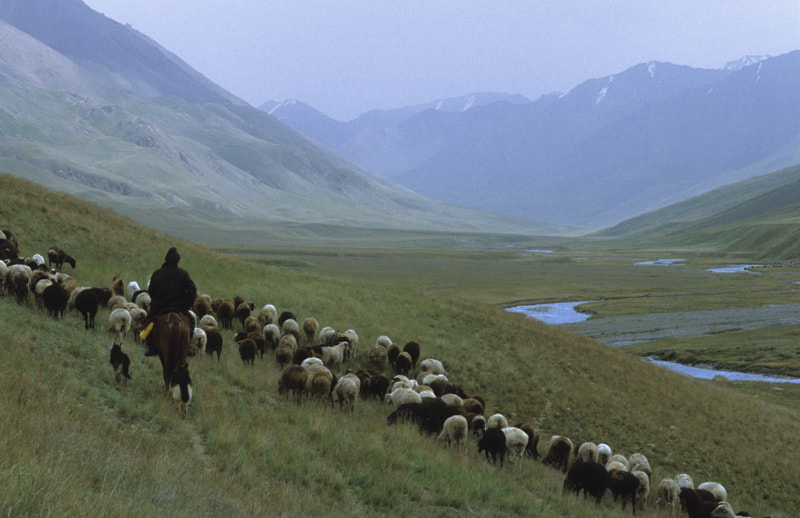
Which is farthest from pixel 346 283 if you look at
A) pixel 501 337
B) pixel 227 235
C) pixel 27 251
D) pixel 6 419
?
pixel 227 235

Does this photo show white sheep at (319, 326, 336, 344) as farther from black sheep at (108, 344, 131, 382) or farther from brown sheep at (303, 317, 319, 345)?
black sheep at (108, 344, 131, 382)

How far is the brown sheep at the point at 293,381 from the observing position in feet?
45.6

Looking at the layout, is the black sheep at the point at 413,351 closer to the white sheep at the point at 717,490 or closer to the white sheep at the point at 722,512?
the white sheep at the point at 717,490

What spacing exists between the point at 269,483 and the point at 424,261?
11777 centimetres

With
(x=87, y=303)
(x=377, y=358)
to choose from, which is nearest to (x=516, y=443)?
(x=377, y=358)

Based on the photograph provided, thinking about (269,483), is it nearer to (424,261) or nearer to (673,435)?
(673,435)

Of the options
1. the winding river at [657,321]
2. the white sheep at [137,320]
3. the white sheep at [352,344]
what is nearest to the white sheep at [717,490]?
the white sheep at [352,344]

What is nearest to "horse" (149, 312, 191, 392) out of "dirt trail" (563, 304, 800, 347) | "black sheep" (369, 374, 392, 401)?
"black sheep" (369, 374, 392, 401)

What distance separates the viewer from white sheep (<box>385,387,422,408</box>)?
15241 millimetres

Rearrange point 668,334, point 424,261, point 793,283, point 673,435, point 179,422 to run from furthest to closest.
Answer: point 424,261 < point 793,283 < point 668,334 < point 673,435 < point 179,422

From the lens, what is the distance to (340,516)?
25.6 feet

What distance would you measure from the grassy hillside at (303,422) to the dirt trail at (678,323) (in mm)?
22143

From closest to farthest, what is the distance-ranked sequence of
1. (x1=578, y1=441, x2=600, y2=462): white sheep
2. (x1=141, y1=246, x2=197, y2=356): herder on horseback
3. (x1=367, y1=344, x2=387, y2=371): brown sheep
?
(x1=141, y1=246, x2=197, y2=356): herder on horseback → (x1=578, y1=441, x2=600, y2=462): white sheep → (x1=367, y1=344, x2=387, y2=371): brown sheep

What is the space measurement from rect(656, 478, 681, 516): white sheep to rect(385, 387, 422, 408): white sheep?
20.1 feet
